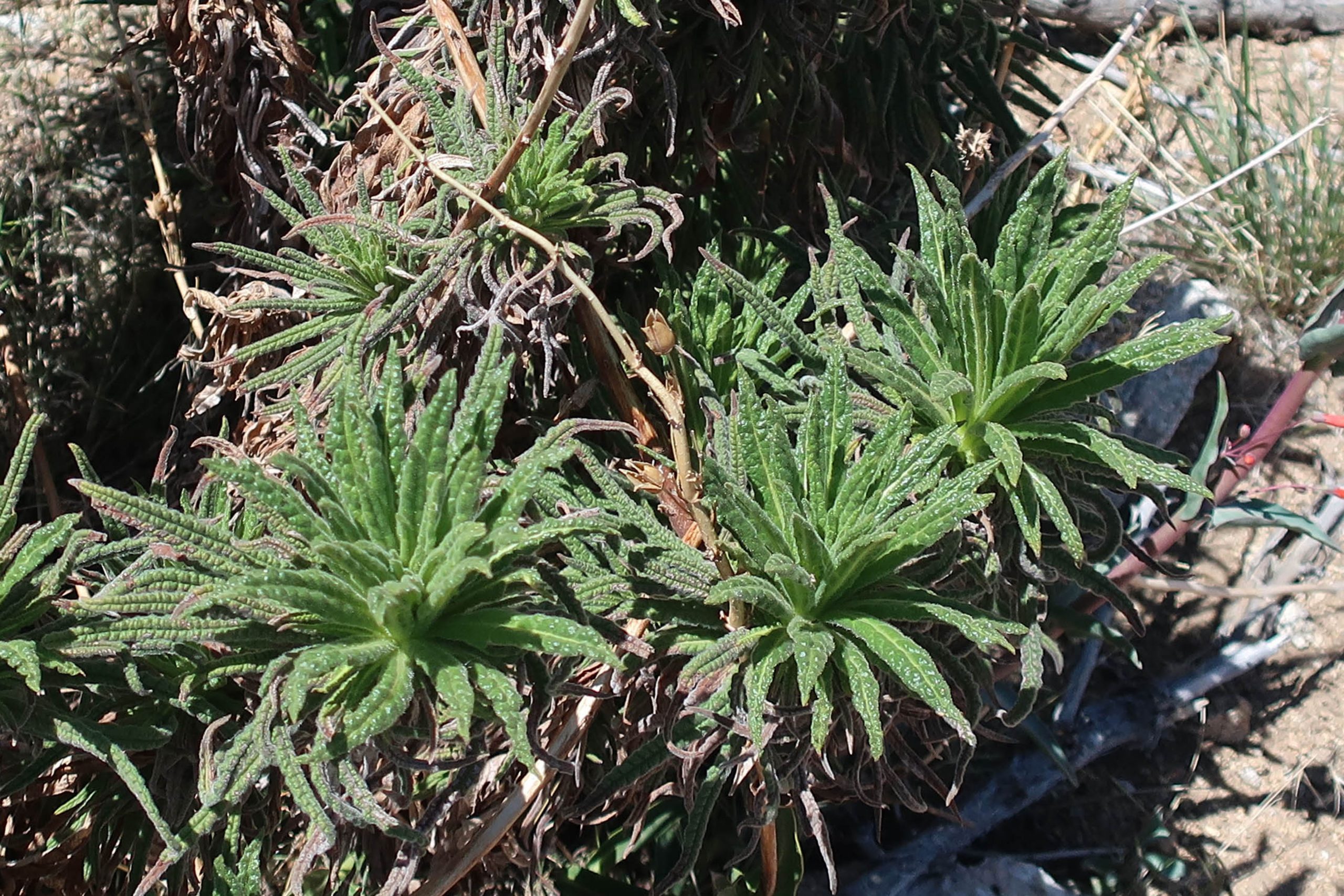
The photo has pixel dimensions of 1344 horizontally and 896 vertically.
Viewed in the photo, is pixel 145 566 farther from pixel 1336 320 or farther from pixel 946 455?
pixel 1336 320

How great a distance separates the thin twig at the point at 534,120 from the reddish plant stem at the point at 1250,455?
1.06 m

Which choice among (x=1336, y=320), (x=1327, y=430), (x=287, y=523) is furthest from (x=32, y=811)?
(x=1327, y=430)

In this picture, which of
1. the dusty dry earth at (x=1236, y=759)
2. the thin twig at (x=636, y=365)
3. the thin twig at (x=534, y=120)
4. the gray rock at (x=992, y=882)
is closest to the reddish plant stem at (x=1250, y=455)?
the dusty dry earth at (x=1236, y=759)

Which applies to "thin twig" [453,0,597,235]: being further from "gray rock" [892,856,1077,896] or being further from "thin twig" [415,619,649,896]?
"gray rock" [892,856,1077,896]

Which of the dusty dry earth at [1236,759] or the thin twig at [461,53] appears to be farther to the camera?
the dusty dry earth at [1236,759]

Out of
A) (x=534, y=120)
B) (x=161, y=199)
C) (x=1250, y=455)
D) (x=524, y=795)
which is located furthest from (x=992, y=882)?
Answer: (x=161, y=199)

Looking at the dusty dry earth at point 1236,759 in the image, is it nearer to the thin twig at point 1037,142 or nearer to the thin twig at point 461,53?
the thin twig at point 1037,142

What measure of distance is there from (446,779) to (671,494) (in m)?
0.48

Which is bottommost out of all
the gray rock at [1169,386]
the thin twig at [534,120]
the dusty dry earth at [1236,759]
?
the dusty dry earth at [1236,759]

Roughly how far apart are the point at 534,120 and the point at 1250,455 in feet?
4.17

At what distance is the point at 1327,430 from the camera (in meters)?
2.36

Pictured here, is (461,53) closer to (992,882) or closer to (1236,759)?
(992,882)

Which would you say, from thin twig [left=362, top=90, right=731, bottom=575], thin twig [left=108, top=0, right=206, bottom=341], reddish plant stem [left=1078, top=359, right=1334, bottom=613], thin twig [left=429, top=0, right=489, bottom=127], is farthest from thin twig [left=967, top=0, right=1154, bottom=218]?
thin twig [left=108, top=0, right=206, bottom=341]

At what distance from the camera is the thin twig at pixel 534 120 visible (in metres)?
1.28
